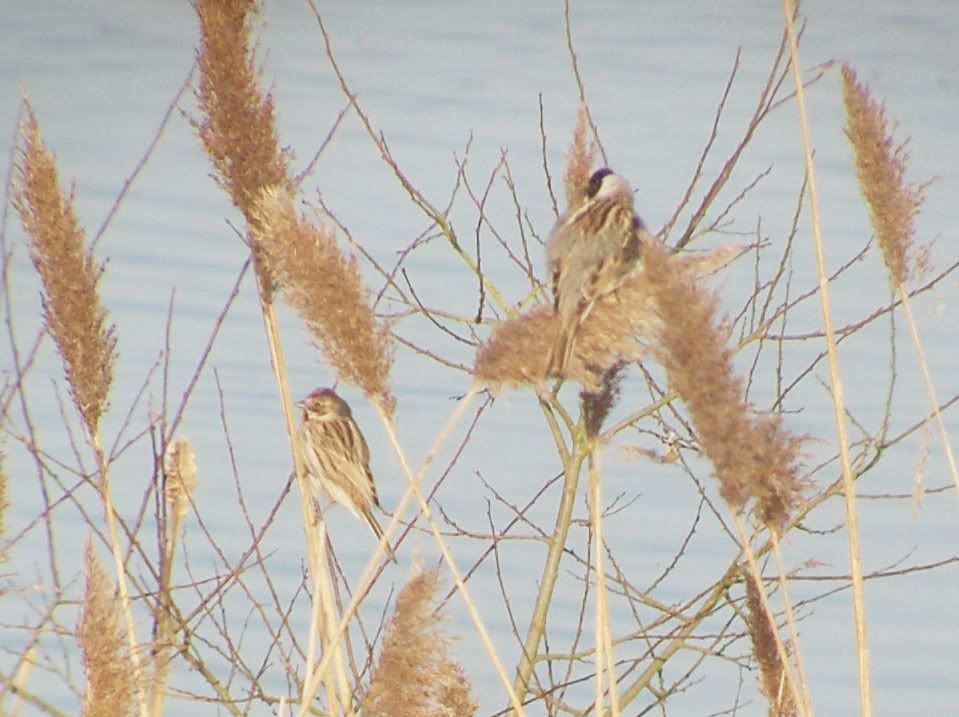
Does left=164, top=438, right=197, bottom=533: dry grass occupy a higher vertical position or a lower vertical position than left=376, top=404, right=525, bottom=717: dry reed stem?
higher

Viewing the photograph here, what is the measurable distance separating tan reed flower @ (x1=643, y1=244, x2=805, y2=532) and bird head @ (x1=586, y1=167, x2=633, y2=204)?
1.64m

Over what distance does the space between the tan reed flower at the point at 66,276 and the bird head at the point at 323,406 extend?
2076 mm

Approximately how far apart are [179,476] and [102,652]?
1203 mm

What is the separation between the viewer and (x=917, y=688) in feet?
24.9

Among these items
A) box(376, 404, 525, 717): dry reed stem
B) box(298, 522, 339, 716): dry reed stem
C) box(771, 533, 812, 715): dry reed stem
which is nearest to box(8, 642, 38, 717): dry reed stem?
box(298, 522, 339, 716): dry reed stem

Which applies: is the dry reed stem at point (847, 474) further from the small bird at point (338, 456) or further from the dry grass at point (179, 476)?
the small bird at point (338, 456)

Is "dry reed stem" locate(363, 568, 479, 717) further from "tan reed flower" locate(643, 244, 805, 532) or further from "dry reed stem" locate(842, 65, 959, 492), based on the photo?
"dry reed stem" locate(842, 65, 959, 492)

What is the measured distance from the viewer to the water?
8.02m

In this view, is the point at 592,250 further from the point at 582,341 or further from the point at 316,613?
the point at 316,613

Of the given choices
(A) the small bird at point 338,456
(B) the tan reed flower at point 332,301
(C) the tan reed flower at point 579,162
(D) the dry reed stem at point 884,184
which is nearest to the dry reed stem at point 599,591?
(B) the tan reed flower at point 332,301

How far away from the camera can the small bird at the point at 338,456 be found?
568cm

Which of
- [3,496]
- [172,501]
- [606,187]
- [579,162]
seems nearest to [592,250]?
[606,187]

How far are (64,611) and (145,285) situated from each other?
14.0 ft

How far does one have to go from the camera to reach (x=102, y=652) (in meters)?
3.33
